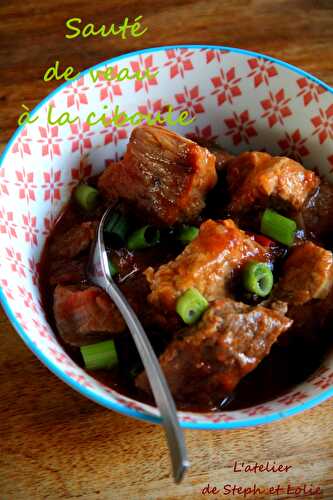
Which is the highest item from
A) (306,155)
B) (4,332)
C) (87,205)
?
(306,155)

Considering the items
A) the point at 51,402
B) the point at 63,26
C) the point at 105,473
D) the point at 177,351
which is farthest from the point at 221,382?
the point at 63,26

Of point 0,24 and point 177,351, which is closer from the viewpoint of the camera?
point 177,351

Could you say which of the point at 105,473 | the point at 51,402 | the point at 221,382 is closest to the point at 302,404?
the point at 221,382

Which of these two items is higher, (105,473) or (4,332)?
(4,332)

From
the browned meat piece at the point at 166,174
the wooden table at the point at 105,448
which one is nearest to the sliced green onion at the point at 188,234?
the browned meat piece at the point at 166,174

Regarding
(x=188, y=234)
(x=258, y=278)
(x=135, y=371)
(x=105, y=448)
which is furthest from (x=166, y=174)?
(x=105, y=448)

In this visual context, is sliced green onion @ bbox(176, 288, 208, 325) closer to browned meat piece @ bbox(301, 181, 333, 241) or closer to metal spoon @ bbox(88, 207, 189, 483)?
metal spoon @ bbox(88, 207, 189, 483)

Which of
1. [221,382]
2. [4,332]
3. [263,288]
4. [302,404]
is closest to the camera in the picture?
[302,404]

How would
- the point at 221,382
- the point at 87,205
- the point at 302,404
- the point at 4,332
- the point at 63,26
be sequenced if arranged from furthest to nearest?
the point at 63,26 < the point at 87,205 < the point at 4,332 < the point at 221,382 < the point at 302,404

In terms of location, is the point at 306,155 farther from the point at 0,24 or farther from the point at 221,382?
the point at 0,24
